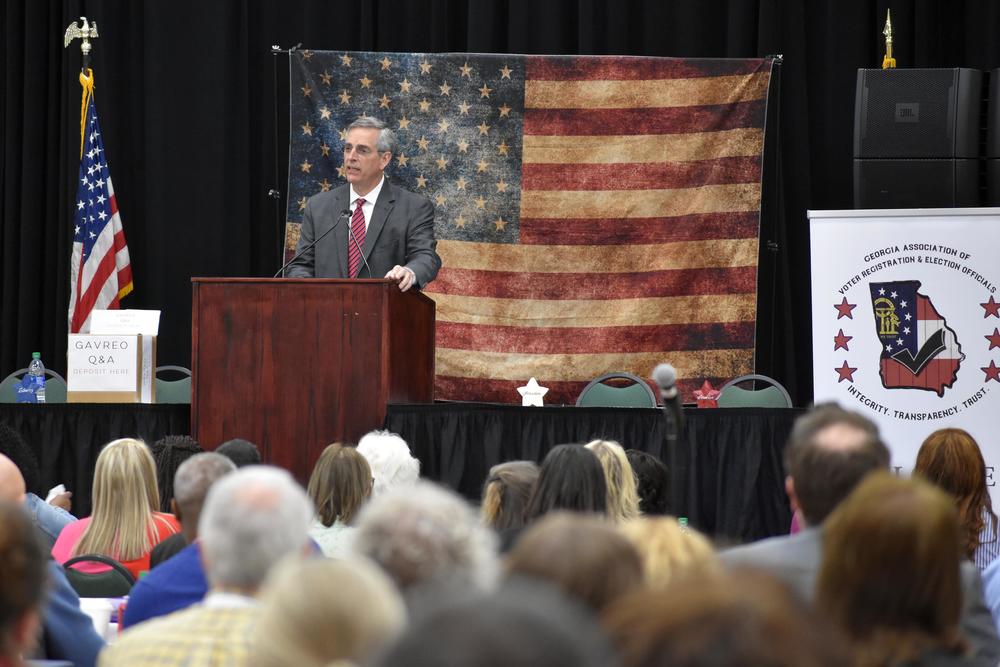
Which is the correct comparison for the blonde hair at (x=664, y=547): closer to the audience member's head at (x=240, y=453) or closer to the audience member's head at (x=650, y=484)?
the audience member's head at (x=240, y=453)

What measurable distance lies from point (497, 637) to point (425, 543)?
2.58 ft

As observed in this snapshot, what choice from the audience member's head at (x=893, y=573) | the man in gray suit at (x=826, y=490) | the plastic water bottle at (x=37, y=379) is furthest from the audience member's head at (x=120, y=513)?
the plastic water bottle at (x=37, y=379)

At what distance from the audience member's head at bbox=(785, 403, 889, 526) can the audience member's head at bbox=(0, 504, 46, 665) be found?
1276mm

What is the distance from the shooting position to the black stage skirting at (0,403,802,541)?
19.2 ft

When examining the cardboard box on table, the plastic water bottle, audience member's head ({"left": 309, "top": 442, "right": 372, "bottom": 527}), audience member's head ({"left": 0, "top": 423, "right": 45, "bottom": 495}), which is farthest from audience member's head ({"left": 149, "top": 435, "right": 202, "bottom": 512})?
the plastic water bottle

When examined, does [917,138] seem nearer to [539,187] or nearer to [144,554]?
[539,187]

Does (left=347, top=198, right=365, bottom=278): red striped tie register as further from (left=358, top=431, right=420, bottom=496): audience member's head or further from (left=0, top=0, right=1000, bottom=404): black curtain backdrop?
(left=0, top=0, right=1000, bottom=404): black curtain backdrop

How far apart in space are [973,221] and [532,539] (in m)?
5.86

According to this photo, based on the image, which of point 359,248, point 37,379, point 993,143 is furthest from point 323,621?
point 993,143

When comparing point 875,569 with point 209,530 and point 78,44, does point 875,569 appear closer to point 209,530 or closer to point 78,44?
point 209,530

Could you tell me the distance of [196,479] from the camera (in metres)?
3.22

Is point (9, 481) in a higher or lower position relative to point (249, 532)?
lower

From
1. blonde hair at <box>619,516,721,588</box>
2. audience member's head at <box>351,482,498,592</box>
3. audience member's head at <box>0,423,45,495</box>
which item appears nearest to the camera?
audience member's head at <box>351,482,498,592</box>

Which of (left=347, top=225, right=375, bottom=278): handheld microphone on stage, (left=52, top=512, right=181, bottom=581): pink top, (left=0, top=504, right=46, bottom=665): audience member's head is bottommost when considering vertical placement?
(left=52, top=512, right=181, bottom=581): pink top
